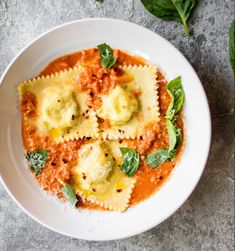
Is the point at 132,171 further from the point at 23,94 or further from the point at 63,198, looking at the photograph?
the point at 23,94

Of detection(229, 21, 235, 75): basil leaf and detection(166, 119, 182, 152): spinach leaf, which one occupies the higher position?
detection(229, 21, 235, 75): basil leaf

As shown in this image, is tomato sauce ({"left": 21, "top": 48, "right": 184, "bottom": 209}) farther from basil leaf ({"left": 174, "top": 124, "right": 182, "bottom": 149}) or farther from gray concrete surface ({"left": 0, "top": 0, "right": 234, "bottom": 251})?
gray concrete surface ({"left": 0, "top": 0, "right": 234, "bottom": 251})

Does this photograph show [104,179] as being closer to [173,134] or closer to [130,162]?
[130,162]

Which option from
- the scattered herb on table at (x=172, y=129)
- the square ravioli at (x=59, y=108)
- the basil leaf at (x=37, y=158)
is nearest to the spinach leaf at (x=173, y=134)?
the scattered herb on table at (x=172, y=129)

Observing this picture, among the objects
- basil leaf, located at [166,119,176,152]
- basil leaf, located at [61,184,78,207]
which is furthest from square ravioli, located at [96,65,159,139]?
basil leaf, located at [61,184,78,207]

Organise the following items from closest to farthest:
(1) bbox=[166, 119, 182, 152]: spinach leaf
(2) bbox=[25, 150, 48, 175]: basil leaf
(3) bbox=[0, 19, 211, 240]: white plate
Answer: (3) bbox=[0, 19, 211, 240]: white plate
(1) bbox=[166, 119, 182, 152]: spinach leaf
(2) bbox=[25, 150, 48, 175]: basil leaf

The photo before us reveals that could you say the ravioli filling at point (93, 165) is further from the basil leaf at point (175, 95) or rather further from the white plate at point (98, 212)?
the basil leaf at point (175, 95)

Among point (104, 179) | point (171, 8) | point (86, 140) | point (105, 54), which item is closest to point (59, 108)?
point (86, 140)
